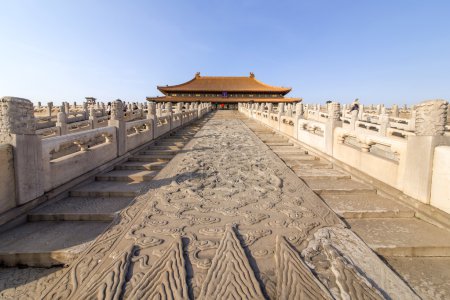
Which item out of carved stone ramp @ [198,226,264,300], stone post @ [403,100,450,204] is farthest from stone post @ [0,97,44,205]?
stone post @ [403,100,450,204]

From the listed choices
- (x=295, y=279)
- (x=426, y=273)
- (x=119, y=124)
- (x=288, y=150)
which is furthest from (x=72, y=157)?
(x=288, y=150)

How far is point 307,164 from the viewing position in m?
6.10

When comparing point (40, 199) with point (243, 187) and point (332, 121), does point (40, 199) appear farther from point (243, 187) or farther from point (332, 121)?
point (332, 121)

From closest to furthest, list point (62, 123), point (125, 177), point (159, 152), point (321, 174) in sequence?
1. point (125, 177)
2. point (321, 174)
3. point (159, 152)
4. point (62, 123)

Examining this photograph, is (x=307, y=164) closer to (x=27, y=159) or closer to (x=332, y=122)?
(x=332, y=122)

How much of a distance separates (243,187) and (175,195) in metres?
1.14

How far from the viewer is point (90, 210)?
3.31 m

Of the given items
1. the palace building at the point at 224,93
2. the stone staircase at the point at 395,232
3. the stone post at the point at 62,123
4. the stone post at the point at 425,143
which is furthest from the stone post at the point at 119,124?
the palace building at the point at 224,93

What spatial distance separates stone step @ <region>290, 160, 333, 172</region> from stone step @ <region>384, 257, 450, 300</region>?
317 centimetres

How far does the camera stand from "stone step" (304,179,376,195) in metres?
4.09

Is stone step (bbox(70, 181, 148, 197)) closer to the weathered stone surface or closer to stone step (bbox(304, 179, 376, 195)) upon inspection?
stone step (bbox(304, 179, 376, 195))

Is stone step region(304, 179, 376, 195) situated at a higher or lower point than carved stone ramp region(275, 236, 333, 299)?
higher

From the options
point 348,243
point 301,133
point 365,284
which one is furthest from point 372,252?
point 301,133

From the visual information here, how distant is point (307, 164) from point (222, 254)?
4384 mm
